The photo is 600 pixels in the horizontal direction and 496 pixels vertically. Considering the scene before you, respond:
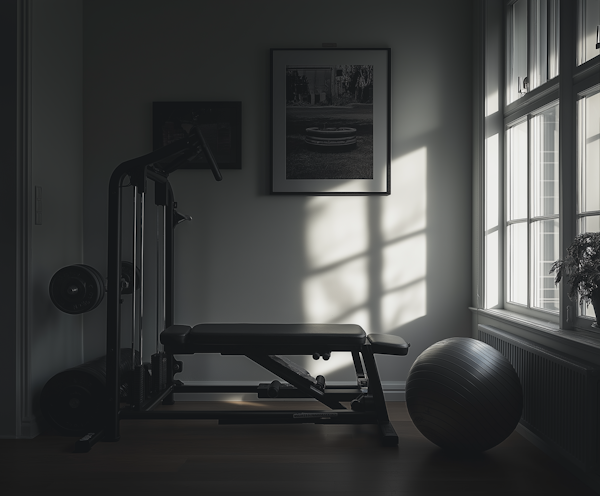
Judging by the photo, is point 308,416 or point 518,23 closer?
point 308,416

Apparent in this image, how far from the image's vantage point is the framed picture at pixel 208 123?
3.81 meters

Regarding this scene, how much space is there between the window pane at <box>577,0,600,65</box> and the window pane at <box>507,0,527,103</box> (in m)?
0.67

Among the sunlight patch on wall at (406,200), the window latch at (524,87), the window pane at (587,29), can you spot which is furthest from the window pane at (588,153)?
the sunlight patch on wall at (406,200)

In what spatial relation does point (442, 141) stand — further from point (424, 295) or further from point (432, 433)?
point (432, 433)

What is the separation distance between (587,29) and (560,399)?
181 cm

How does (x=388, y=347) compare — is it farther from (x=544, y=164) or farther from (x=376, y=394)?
(x=544, y=164)

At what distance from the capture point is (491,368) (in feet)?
8.64

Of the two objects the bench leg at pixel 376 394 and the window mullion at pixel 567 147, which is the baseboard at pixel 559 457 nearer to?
the window mullion at pixel 567 147

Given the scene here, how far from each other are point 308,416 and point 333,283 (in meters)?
1.13

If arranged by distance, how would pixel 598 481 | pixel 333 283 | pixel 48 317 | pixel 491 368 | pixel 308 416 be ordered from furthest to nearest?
pixel 333 283 < pixel 48 317 < pixel 308 416 < pixel 491 368 < pixel 598 481

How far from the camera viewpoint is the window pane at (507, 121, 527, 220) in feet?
11.1

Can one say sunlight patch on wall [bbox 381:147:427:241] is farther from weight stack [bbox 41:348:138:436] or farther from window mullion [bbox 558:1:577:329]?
weight stack [bbox 41:348:138:436]

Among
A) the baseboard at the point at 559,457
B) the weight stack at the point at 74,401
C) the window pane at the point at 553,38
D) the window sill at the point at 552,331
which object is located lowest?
the baseboard at the point at 559,457

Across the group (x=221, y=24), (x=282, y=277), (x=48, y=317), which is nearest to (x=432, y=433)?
(x=282, y=277)
